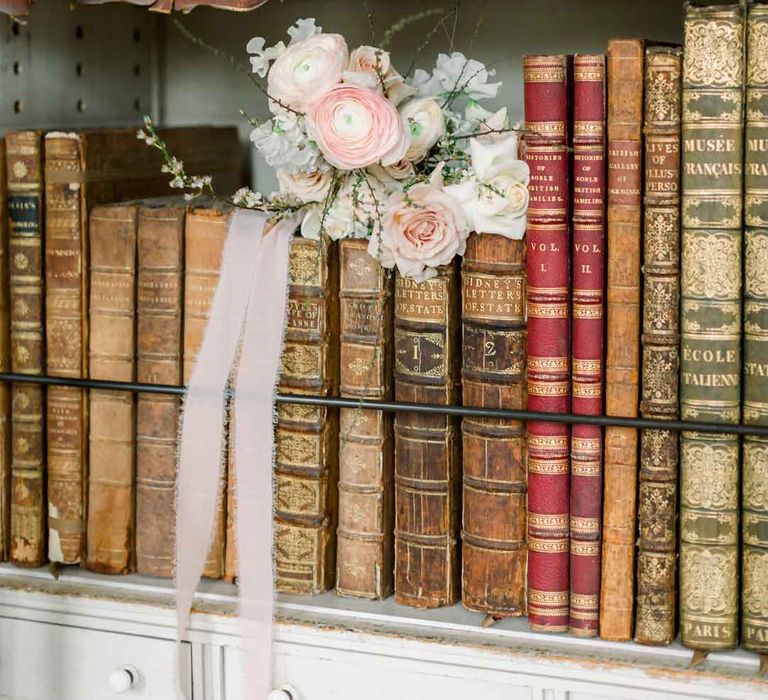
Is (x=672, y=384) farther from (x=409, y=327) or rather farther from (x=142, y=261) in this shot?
(x=142, y=261)

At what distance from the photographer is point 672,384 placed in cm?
94

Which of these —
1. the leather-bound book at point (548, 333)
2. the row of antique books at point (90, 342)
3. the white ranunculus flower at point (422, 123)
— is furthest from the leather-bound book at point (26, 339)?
the leather-bound book at point (548, 333)

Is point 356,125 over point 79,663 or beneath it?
over

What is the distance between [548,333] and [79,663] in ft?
1.71

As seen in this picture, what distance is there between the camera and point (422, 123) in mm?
995

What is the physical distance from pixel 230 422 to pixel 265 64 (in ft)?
1.01

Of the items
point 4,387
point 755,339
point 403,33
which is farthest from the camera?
point 403,33

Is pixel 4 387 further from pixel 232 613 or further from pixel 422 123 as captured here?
pixel 422 123

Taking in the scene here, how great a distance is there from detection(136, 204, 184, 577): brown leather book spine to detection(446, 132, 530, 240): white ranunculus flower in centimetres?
26

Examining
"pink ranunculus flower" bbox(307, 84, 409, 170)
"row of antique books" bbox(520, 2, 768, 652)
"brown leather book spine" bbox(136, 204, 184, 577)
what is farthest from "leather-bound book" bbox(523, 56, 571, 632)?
"brown leather book spine" bbox(136, 204, 184, 577)

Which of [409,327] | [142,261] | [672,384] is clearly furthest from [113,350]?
[672,384]

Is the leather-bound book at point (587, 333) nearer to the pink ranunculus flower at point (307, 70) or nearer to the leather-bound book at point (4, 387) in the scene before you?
the pink ranunculus flower at point (307, 70)

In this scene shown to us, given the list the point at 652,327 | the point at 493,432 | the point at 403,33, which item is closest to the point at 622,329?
the point at 652,327

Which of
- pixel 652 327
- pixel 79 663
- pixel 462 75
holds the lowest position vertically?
pixel 79 663
